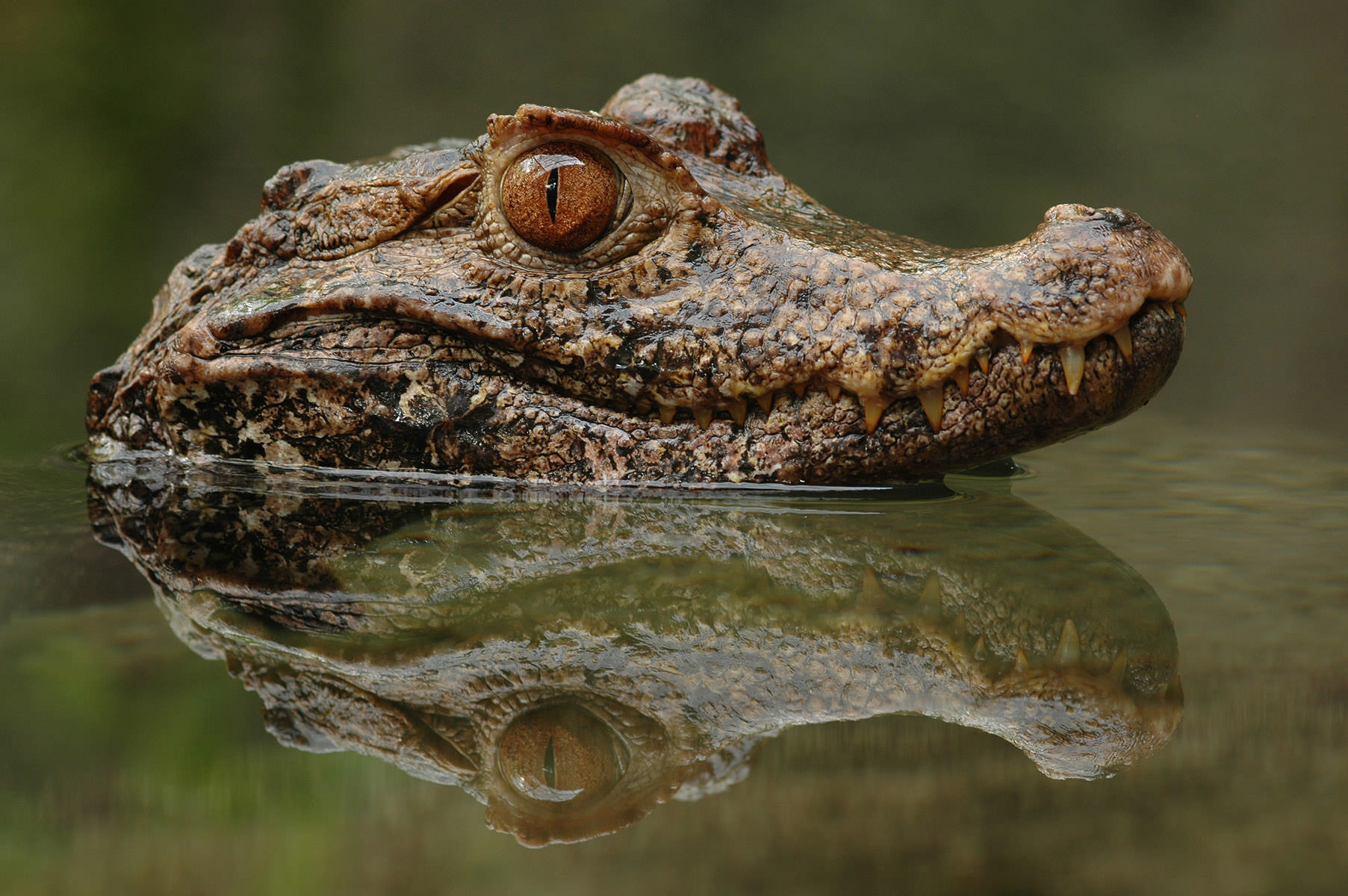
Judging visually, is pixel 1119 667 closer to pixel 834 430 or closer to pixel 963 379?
pixel 963 379

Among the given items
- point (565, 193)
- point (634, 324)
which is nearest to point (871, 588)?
point (634, 324)

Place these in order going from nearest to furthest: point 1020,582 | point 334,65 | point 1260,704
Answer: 1. point 1260,704
2. point 1020,582
3. point 334,65

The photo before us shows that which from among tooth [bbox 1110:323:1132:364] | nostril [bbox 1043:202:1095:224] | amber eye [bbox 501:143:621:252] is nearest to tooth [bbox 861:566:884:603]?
tooth [bbox 1110:323:1132:364]

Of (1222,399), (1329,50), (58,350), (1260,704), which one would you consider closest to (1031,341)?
(1260,704)

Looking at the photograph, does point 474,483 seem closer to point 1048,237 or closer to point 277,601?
point 277,601

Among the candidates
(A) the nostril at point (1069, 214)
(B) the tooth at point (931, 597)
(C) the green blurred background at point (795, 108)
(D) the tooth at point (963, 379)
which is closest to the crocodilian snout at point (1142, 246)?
(A) the nostril at point (1069, 214)

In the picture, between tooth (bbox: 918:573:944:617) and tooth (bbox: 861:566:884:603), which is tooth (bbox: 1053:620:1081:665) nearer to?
tooth (bbox: 918:573:944:617)

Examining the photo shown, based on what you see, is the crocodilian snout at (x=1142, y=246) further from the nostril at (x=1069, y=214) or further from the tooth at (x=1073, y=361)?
the tooth at (x=1073, y=361)
